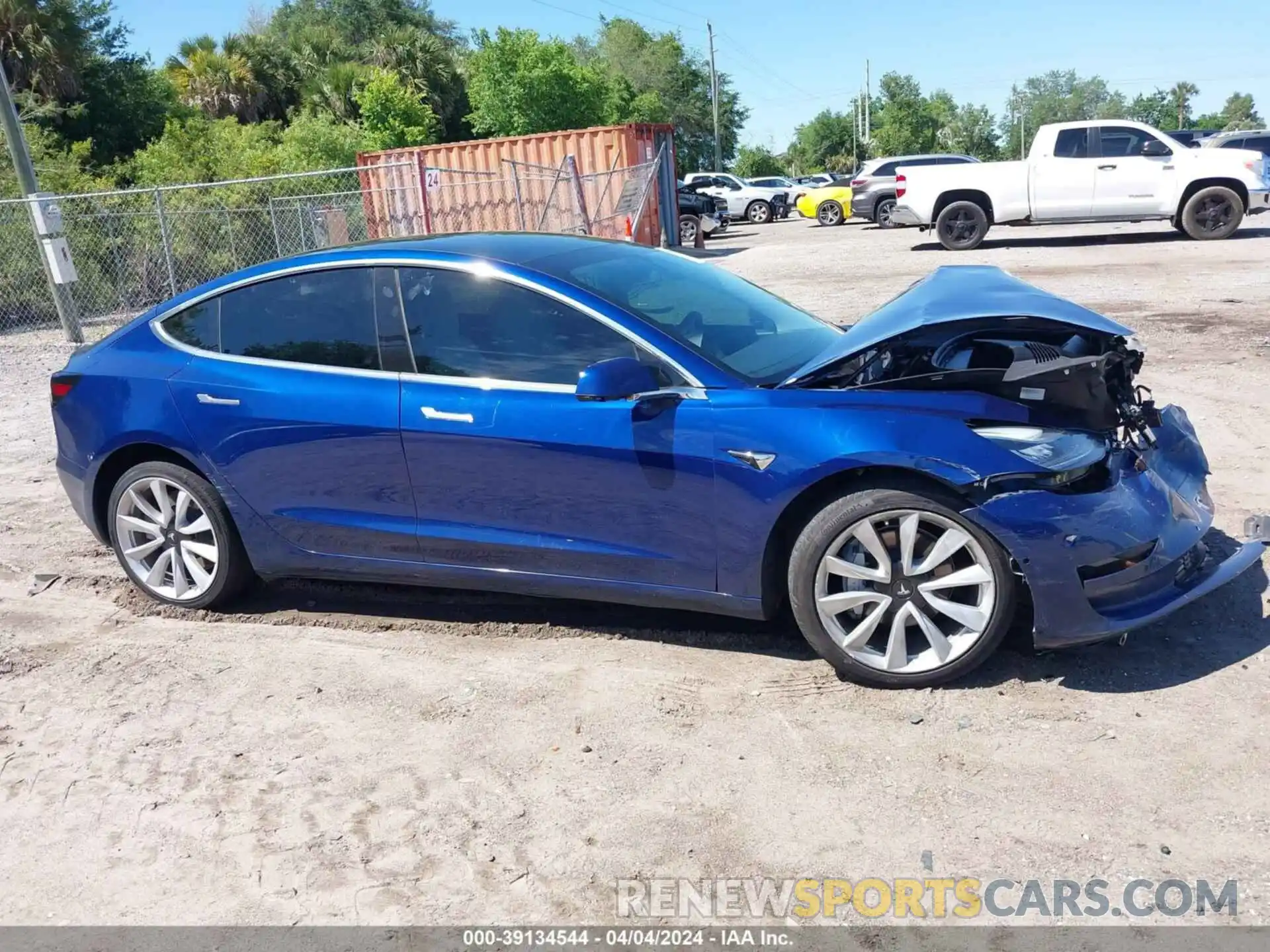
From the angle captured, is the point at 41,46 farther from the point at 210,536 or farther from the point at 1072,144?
the point at 210,536

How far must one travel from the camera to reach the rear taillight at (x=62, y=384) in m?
5.04

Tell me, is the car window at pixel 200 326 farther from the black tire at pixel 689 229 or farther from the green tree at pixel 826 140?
the green tree at pixel 826 140

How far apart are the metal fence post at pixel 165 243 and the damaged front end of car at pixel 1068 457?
13.4 metres

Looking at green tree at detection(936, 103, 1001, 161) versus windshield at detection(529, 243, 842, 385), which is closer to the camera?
windshield at detection(529, 243, 842, 385)

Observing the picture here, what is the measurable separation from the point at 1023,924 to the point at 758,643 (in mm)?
Answer: 1723

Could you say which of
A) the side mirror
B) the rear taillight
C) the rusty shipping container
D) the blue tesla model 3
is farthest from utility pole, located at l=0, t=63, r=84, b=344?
the side mirror

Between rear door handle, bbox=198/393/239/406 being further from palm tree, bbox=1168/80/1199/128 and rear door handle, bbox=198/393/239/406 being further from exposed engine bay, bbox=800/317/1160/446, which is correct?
palm tree, bbox=1168/80/1199/128

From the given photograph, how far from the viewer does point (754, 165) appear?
2766 inches

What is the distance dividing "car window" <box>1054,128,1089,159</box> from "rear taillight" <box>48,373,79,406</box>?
16645 mm

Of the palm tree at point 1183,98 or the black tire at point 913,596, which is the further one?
the palm tree at point 1183,98

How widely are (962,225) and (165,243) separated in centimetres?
1284

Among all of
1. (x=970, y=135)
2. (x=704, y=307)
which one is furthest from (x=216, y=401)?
(x=970, y=135)

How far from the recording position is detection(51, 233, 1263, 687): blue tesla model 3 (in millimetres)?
3549

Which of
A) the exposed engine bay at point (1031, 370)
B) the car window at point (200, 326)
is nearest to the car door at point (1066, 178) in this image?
the exposed engine bay at point (1031, 370)
